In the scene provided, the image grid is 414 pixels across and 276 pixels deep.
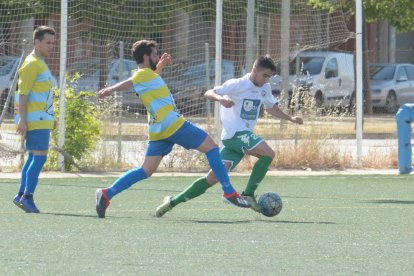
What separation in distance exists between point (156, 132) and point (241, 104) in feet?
4.09

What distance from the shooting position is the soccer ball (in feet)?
37.0

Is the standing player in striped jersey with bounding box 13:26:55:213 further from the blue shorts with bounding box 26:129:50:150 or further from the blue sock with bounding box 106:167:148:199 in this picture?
the blue sock with bounding box 106:167:148:199

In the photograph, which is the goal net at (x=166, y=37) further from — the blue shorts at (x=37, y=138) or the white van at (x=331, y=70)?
the white van at (x=331, y=70)

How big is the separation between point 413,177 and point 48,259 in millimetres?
9671

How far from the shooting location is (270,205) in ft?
37.0

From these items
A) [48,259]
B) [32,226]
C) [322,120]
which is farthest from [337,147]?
[48,259]

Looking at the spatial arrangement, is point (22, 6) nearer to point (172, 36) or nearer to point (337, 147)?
point (172, 36)

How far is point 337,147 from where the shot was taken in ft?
62.8

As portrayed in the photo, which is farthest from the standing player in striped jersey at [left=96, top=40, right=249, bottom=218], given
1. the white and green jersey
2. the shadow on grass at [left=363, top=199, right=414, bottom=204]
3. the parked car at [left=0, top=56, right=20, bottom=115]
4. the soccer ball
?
the parked car at [left=0, top=56, right=20, bottom=115]

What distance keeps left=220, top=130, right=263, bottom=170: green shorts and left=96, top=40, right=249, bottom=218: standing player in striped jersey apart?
70cm

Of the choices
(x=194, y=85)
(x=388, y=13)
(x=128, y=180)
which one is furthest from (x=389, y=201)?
(x=388, y=13)

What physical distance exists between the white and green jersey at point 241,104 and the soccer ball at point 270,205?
0.93 m

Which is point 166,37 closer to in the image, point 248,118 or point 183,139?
point 248,118

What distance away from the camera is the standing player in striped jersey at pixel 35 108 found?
11.7 meters
